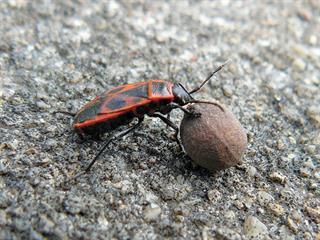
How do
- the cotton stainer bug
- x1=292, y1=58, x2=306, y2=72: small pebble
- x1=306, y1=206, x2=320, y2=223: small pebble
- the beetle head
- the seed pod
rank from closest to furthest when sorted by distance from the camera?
1. the seed pod
2. x1=306, y1=206, x2=320, y2=223: small pebble
3. the cotton stainer bug
4. the beetle head
5. x1=292, y1=58, x2=306, y2=72: small pebble

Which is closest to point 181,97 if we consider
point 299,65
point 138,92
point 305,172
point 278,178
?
point 138,92

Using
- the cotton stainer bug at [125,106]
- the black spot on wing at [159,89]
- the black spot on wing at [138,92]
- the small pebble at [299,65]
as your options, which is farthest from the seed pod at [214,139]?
the small pebble at [299,65]

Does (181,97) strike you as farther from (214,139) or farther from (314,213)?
(314,213)

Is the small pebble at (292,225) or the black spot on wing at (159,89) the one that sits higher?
the black spot on wing at (159,89)

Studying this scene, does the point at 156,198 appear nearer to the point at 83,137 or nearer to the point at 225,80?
the point at 83,137

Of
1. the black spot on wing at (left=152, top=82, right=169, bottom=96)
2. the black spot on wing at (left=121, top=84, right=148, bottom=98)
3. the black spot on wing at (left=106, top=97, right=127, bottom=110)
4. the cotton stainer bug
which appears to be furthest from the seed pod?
the black spot on wing at (left=106, top=97, right=127, bottom=110)

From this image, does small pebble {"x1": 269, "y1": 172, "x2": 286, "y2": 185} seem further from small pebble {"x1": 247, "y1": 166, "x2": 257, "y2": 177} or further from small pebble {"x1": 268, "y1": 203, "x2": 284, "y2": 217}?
small pebble {"x1": 268, "y1": 203, "x2": 284, "y2": 217}

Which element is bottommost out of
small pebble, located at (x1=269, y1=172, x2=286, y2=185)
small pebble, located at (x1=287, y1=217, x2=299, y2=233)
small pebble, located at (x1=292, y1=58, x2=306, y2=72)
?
small pebble, located at (x1=287, y1=217, x2=299, y2=233)

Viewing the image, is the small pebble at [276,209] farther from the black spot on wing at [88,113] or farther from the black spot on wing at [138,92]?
the black spot on wing at [88,113]
